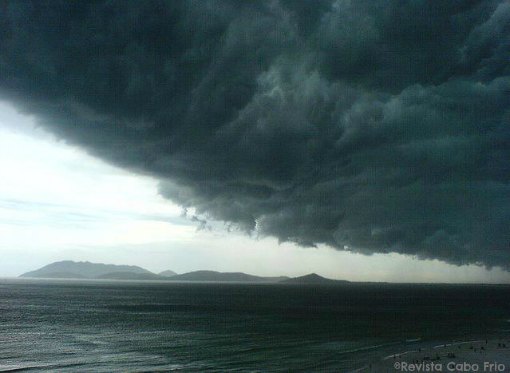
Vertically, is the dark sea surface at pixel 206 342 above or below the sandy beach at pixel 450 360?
below

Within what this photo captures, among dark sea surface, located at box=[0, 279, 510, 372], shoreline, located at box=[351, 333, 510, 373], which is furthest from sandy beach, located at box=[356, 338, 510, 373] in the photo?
dark sea surface, located at box=[0, 279, 510, 372]

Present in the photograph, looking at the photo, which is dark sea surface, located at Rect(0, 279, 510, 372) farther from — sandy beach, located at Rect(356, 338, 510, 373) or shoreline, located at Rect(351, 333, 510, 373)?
sandy beach, located at Rect(356, 338, 510, 373)

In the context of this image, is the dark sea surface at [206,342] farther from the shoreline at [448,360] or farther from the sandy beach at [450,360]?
the sandy beach at [450,360]

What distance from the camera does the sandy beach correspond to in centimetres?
5394

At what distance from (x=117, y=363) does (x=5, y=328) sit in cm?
5750

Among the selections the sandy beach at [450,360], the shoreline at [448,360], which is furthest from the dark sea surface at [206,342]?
the sandy beach at [450,360]

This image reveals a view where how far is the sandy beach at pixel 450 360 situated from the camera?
177 ft

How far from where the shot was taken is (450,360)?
58.8 metres

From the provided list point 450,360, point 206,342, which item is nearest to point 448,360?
point 450,360

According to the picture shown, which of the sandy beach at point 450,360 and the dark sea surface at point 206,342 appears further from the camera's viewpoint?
the dark sea surface at point 206,342

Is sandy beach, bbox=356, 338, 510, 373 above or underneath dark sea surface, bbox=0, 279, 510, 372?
above

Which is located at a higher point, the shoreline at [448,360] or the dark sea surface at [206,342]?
the shoreline at [448,360]

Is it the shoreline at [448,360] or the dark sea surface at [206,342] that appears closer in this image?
the shoreline at [448,360]

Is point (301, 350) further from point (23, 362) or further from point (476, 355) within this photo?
point (23, 362)
